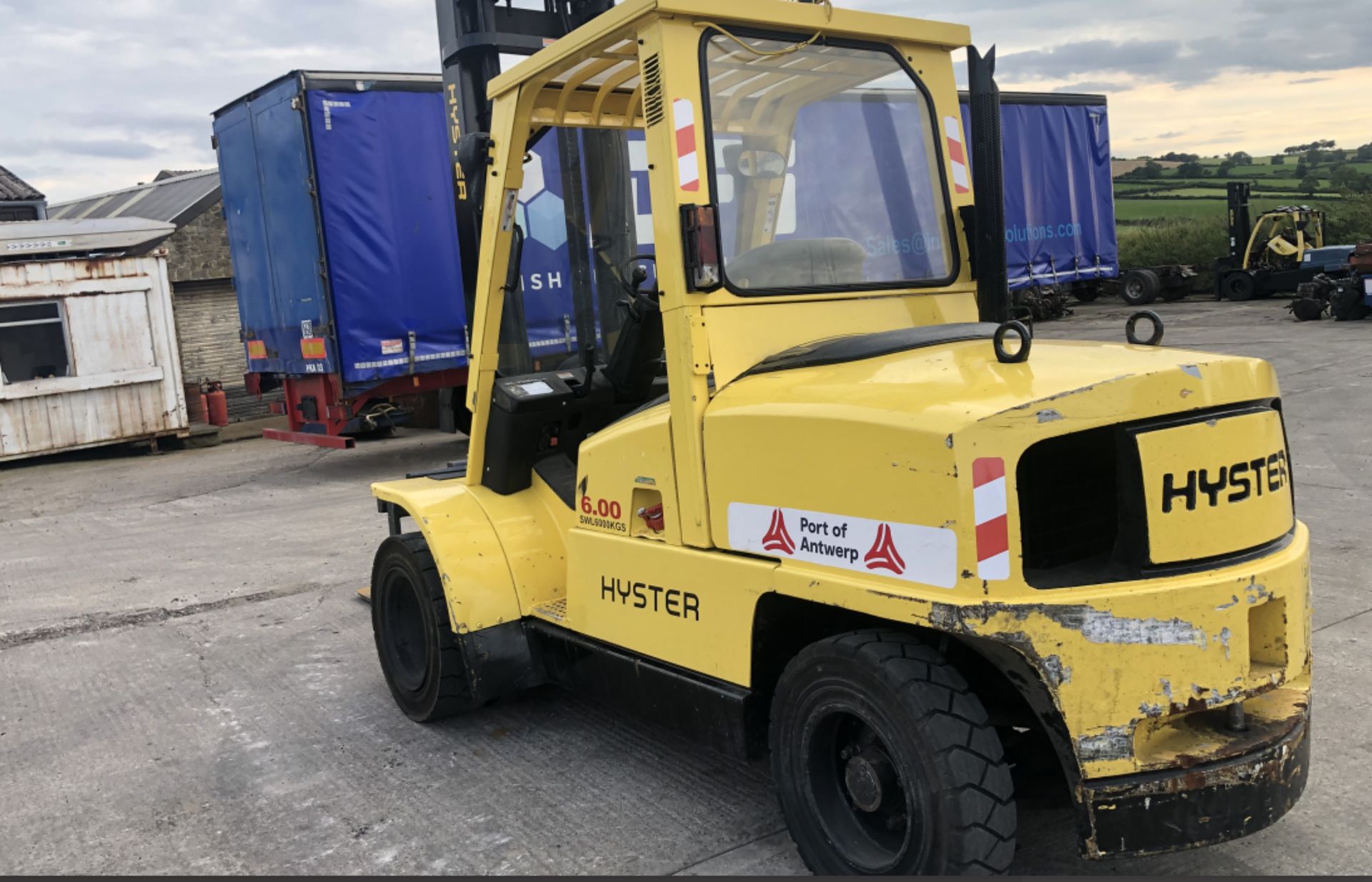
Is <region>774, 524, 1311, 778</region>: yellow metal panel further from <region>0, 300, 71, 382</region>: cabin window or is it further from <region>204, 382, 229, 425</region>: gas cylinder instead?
<region>204, 382, 229, 425</region>: gas cylinder

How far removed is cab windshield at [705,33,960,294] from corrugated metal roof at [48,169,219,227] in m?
14.7

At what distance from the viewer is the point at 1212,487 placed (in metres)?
2.76

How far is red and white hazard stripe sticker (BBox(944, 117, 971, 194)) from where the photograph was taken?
403cm

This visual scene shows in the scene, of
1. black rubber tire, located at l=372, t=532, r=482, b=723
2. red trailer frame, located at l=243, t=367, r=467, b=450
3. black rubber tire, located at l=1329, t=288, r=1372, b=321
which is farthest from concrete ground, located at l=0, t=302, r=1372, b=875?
black rubber tire, located at l=1329, t=288, r=1372, b=321

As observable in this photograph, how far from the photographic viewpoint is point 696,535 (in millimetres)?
3342

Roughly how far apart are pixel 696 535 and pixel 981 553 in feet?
3.21

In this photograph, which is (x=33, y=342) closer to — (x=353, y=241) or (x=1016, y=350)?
(x=353, y=241)

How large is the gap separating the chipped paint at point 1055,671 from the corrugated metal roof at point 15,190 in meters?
23.2

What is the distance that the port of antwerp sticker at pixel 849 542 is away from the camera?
2.67m

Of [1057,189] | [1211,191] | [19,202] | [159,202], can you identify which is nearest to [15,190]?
[19,202]

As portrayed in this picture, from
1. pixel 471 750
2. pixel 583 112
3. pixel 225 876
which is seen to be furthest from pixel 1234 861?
pixel 583 112

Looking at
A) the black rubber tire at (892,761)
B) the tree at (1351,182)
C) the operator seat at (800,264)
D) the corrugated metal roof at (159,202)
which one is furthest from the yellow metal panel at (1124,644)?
the tree at (1351,182)

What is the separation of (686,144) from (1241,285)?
24.2 metres

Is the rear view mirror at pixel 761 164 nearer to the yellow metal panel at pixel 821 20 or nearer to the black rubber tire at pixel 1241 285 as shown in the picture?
the yellow metal panel at pixel 821 20
